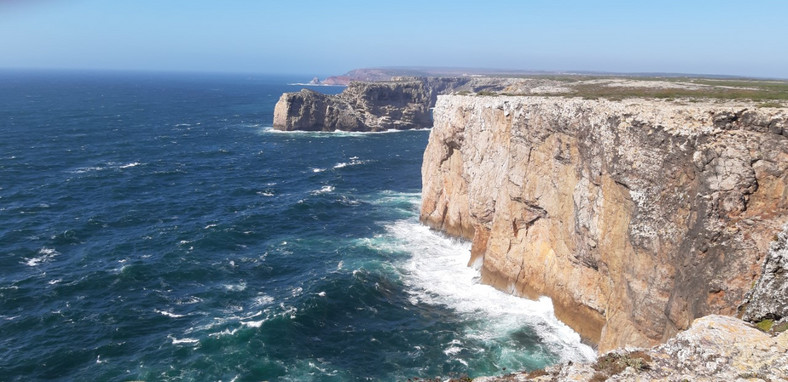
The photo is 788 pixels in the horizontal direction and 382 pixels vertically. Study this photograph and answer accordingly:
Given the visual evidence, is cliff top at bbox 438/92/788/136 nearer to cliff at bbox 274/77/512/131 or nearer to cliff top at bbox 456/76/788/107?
cliff top at bbox 456/76/788/107

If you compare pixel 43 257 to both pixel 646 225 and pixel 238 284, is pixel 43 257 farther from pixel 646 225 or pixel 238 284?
pixel 646 225

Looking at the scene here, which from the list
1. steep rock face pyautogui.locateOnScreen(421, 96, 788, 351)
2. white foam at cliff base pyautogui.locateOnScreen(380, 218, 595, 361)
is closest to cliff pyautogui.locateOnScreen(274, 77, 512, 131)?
white foam at cliff base pyautogui.locateOnScreen(380, 218, 595, 361)

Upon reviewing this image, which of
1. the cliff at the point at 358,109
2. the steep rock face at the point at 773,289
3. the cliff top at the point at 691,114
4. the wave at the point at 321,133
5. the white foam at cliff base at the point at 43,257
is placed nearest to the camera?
the steep rock face at the point at 773,289

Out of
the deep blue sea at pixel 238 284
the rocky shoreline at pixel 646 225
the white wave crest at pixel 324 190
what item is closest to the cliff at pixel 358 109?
the deep blue sea at pixel 238 284

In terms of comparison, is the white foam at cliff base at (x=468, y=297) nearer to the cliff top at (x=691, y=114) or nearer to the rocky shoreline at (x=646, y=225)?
the rocky shoreline at (x=646, y=225)

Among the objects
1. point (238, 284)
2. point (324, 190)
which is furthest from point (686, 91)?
point (324, 190)

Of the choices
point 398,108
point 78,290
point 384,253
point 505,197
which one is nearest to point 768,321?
point 505,197
